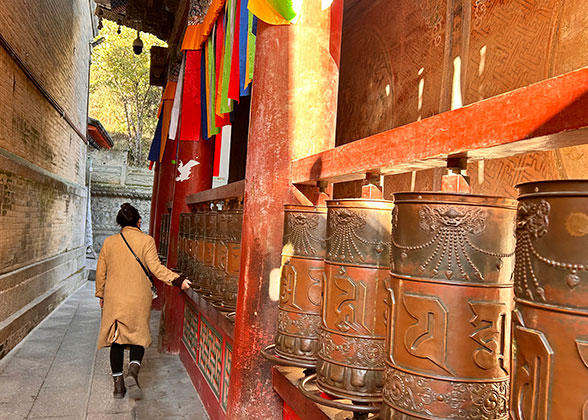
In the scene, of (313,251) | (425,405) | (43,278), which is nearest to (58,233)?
(43,278)

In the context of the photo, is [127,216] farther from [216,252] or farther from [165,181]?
[165,181]

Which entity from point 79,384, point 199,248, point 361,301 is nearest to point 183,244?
point 199,248

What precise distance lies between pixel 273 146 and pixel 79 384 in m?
4.01

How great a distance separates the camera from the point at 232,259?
3582mm

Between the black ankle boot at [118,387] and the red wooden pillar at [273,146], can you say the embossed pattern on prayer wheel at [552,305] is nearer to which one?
the red wooden pillar at [273,146]

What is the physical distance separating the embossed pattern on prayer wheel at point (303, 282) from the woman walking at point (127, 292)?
278cm

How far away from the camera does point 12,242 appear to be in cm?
733

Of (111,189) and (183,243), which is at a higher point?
(111,189)

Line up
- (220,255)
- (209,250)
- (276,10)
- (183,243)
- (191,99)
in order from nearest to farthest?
(276,10) < (220,255) < (209,250) < (183,243) < (191,99)

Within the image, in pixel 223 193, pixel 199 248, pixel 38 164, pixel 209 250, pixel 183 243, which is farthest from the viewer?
pixel 38 164

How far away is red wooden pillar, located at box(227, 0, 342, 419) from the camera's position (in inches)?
103

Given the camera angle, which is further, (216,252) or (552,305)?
(216,252)

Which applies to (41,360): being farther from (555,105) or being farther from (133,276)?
(555,105)

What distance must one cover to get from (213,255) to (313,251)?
2035 mm
